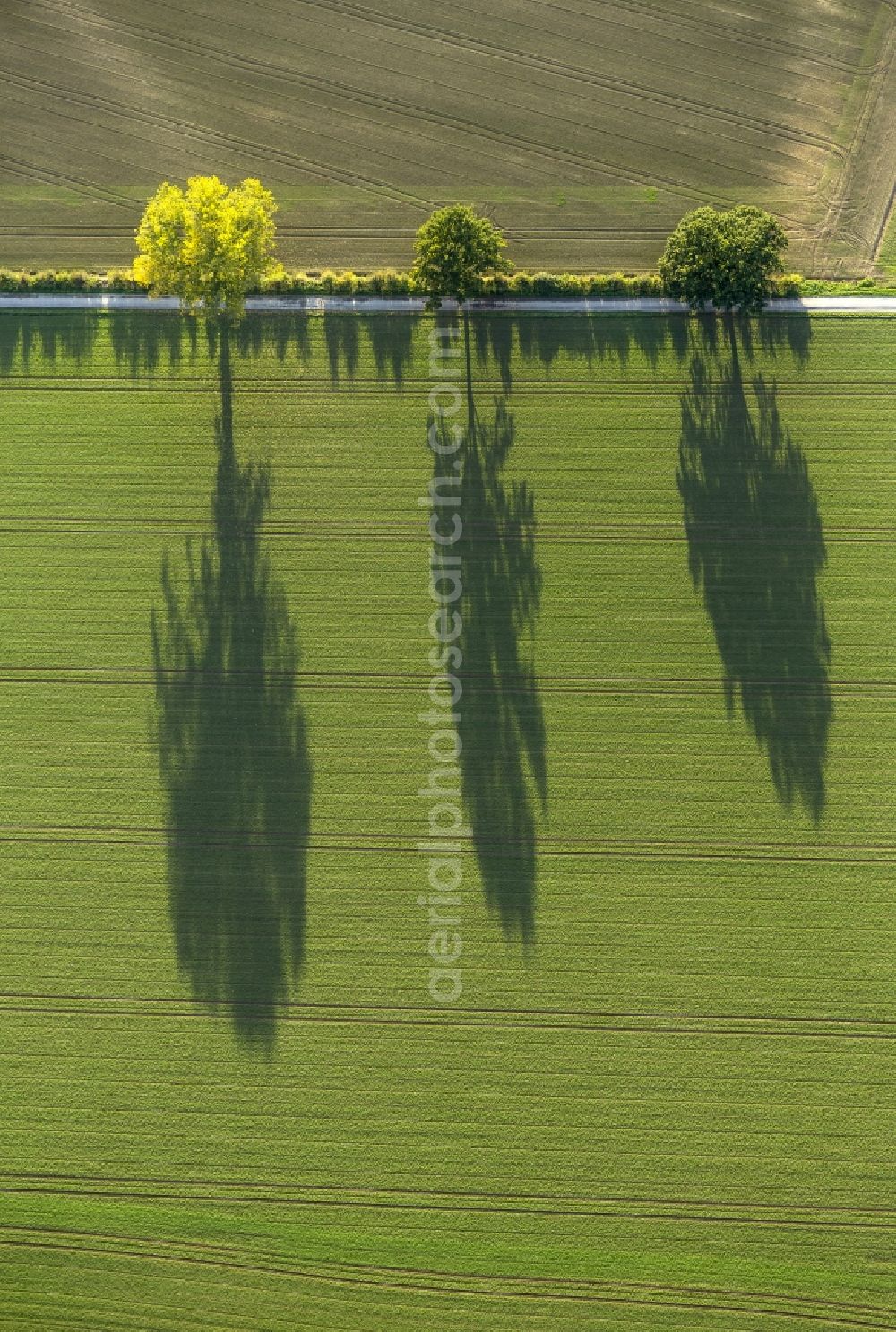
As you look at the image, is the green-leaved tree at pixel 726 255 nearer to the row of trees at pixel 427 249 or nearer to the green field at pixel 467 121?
the row of trees at pixel 427 249

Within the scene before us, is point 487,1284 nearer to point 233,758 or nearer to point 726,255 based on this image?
point 233,758

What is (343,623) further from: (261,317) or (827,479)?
(827,479)

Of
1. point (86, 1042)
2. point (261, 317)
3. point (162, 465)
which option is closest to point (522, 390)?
point (261, 317)

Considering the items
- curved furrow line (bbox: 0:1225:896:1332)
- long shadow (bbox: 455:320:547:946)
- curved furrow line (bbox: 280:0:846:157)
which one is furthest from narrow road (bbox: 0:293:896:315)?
curved furrow line (bbox: 0:1225:896:1332)

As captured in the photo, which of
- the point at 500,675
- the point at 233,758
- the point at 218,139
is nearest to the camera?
the point at 500,675

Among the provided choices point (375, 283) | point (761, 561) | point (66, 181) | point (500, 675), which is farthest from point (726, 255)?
point (66, 181)

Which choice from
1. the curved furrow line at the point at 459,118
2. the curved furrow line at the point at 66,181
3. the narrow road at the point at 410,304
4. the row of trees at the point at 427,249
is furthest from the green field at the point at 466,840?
the curved furrow line at the point at 459,118

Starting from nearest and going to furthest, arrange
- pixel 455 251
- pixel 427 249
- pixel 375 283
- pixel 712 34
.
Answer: pixel 455 251, pixel 427 249, pixel 375 283, pixel 712 34
